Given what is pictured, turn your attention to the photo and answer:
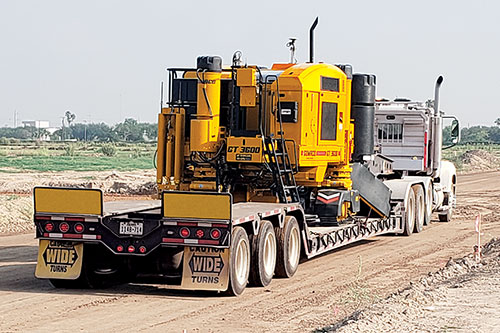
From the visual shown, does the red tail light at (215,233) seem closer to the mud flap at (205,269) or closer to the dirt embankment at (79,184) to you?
the mud flap at (205,269)

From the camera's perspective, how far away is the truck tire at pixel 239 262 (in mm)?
12836

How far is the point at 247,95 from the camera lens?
15891 millimetres

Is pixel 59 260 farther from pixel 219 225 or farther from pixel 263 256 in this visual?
pixel 263 256

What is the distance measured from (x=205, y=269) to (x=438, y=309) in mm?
3411

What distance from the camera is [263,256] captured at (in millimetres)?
13852

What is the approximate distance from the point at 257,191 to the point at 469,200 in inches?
761

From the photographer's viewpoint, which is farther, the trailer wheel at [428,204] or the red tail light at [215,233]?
the trailer wheel at [428,204]

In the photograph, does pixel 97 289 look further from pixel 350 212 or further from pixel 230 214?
pixel 350 212

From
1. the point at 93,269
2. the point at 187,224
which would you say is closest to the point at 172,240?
the point at 187,224

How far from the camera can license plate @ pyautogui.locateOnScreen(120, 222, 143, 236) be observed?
12.9 meters

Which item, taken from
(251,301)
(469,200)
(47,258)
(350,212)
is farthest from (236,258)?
(469,200)

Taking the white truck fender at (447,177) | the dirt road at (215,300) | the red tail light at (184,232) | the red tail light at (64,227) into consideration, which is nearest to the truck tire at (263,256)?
the dirt road at (215,300)

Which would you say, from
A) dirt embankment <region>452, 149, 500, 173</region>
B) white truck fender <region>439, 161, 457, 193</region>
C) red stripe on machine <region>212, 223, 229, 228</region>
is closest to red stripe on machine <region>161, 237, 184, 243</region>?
red stripe on machine <region>212, 223, 229, 228</region>

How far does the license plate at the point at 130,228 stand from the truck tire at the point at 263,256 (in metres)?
1.76
